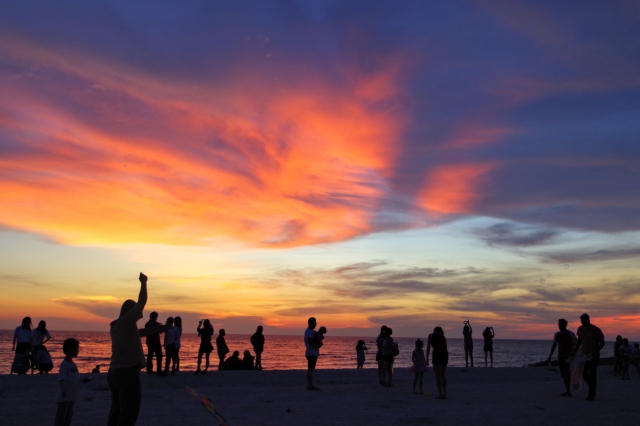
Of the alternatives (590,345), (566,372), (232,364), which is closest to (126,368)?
(590,345)

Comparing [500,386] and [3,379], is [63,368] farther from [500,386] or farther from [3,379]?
[500,386]

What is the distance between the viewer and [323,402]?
14.8 metres

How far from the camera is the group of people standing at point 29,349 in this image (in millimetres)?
18922

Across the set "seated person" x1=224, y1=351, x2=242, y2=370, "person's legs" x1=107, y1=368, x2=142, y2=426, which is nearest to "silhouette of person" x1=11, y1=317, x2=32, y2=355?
"seated person" x1=224, y1=351, x2=242, y2=370

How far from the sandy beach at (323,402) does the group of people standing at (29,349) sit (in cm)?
176

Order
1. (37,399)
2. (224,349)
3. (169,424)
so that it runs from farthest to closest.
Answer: (224,349) → (37,399) → (169,424)

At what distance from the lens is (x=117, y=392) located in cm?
773

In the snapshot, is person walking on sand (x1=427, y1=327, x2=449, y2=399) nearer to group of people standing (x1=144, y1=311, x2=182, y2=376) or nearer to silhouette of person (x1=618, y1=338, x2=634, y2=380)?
group of people standing (x1=144, y1=311, x2=182, y2=376)

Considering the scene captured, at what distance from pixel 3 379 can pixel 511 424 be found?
48.2 ft

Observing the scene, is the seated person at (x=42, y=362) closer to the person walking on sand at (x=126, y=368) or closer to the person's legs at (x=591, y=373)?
the person walking on sand at (x=126, y=368)

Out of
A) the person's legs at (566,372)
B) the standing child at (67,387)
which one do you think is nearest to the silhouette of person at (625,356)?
the person's legs at (566,372)

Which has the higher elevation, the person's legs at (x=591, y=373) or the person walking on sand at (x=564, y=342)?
the person walking on sand at (x=564, y=342)

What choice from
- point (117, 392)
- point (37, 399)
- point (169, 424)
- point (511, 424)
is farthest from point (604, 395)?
point (37, 399)

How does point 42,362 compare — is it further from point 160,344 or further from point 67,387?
point 67,387
